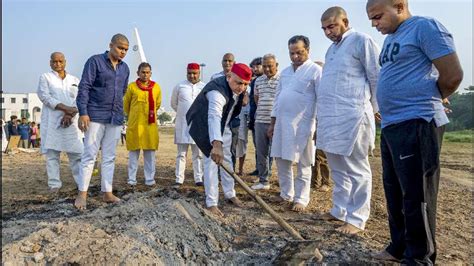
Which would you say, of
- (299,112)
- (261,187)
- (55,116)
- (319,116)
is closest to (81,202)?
(55,116)

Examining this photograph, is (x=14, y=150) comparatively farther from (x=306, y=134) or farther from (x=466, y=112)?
(x=466, y=112)

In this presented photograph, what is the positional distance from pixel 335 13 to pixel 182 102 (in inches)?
124

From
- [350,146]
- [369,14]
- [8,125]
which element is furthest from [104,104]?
[8,125]

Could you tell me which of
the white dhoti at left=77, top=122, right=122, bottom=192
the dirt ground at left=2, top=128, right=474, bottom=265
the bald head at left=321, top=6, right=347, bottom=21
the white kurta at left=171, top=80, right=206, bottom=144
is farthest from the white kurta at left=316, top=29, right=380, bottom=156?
the white kurta at left=171, top=80, right=206, bottom=144

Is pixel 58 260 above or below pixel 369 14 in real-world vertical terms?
below

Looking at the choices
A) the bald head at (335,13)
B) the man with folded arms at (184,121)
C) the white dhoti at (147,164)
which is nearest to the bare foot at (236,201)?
the man with folded arms at (184,121)

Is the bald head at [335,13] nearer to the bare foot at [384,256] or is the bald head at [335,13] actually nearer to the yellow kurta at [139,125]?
the bare foot at [384,256]

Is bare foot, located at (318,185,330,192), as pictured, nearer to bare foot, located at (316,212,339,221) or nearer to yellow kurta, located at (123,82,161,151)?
bare foot, located at (316,212,339,221)

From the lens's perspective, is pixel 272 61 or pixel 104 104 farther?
pixel 272 61

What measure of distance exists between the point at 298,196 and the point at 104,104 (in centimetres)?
255

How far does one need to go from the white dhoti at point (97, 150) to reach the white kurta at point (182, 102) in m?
1.50

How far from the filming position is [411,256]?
285 centimetres

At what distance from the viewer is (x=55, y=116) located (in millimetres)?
5887

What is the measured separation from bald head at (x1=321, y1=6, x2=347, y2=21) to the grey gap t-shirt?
4.08ft
